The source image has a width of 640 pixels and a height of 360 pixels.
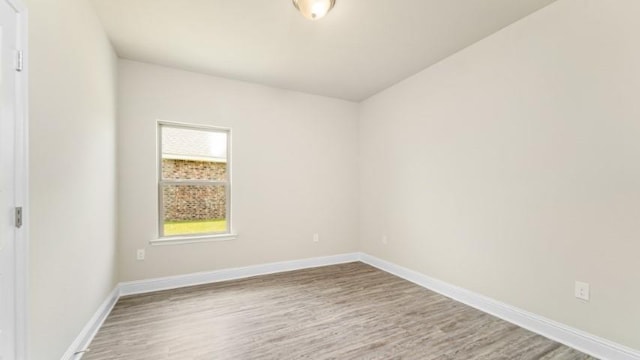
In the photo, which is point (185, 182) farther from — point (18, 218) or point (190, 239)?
point (18, 218)

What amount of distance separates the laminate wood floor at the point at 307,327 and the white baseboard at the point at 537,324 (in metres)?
0.08

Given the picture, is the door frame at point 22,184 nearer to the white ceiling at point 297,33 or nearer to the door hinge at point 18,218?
the door hinge at point 18,218

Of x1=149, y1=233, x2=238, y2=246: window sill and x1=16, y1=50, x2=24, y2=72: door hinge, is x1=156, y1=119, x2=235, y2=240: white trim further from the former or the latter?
x1=16, y1=50, x2=24, y2=72: door hinge

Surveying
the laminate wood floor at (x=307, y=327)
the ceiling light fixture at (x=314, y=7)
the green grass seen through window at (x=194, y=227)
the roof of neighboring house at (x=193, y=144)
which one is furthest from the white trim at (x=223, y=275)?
the ceiling light fixture at (x=314, y=7)

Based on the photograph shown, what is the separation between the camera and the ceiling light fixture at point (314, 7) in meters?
2.04

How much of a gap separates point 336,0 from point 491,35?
161 centimetres

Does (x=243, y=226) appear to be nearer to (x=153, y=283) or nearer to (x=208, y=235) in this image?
(x=208, y=235)

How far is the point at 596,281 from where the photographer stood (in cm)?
189

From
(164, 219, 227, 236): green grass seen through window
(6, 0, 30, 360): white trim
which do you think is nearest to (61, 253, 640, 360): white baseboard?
(164, 219, 227, 236): green grass seen through window

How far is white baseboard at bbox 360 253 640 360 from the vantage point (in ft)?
5.94

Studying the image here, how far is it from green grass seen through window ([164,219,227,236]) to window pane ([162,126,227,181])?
1.89 feet

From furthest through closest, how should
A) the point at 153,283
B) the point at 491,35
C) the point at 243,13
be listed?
the point at 153,283 → the point at 491,35 → the point at 243,13

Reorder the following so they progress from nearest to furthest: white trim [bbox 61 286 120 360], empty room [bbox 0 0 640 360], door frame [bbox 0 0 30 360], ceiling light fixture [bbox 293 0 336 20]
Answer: door frame [bbox 0 0 30 360] < empty room [bbox 0 0 640 360] < white trim [bbox 61 286 120 360] < ceiling light fixture [bbox 293 0 336 20]

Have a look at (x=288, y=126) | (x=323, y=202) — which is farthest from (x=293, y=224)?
(x=288, y=126)
